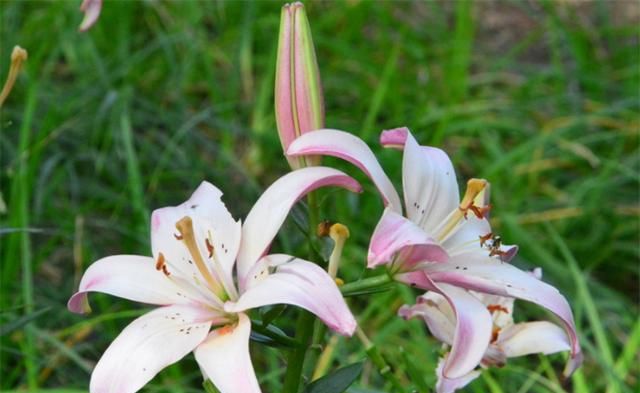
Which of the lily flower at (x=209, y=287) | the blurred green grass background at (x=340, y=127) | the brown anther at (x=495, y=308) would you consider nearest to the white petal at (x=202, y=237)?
the lily flower at (x=209, y=287)

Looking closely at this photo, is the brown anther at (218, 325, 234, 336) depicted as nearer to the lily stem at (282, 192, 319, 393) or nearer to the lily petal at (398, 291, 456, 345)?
the lily stem at (282, 192, 319, 393)

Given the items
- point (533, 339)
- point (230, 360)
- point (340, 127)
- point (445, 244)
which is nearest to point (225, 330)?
point (230, 360)

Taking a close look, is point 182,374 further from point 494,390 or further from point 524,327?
point 524,327

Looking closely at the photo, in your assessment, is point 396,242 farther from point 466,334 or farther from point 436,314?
point 436,314

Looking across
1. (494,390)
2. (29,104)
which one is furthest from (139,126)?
(494,390)

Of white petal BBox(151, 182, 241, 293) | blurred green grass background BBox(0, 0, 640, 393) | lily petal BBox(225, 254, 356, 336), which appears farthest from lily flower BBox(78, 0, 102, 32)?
blurred green grass background BBox(0, 0, 640, 393)

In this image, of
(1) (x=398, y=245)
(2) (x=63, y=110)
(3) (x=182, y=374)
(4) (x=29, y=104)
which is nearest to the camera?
(1) (x=398, y=245)

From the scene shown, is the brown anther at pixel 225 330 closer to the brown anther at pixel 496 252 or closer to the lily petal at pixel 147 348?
the lily petal at pixel 147 348
